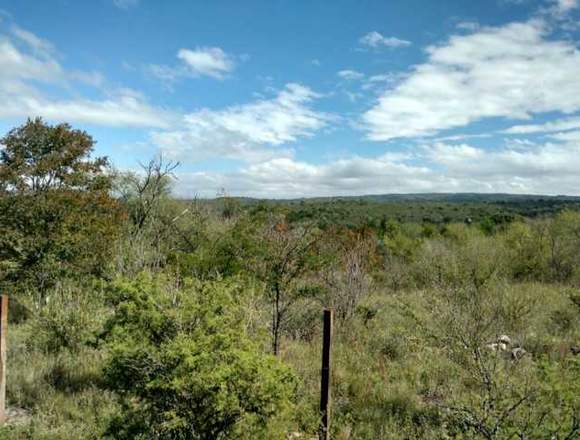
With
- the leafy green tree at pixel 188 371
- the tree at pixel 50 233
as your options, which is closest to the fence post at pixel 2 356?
the leafy green tree at pixel 188 371

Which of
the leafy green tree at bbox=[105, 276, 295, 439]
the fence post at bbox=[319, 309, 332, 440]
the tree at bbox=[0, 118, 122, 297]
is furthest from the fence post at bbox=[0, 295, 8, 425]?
the tree at bbox=[0, 118, 122, 297]

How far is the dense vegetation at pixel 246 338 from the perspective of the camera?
14.5 feet

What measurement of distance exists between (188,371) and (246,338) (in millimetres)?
681

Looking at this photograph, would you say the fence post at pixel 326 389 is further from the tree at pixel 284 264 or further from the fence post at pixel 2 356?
the fence post at pixel 2 356

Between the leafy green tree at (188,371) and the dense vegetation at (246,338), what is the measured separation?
0.05 feet

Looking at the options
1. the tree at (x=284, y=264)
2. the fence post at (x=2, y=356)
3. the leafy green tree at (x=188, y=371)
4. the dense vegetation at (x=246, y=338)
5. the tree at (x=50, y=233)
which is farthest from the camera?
the tree at (x=50, y=233)

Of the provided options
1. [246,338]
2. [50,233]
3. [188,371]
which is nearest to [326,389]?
[246,338]

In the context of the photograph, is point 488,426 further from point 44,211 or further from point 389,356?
point 44,211

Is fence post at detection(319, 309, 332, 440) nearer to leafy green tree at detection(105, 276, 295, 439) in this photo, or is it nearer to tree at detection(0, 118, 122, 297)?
leafy green tree at detection(105, 276, 295, 439)

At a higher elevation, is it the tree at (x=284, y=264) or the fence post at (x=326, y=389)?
the tree at (x=284, y=264)

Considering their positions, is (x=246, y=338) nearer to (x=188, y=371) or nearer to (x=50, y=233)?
(x=188, y=371)

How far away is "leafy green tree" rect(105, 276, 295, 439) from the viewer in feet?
14.0

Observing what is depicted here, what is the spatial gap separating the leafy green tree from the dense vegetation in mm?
15

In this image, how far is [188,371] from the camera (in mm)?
4289
